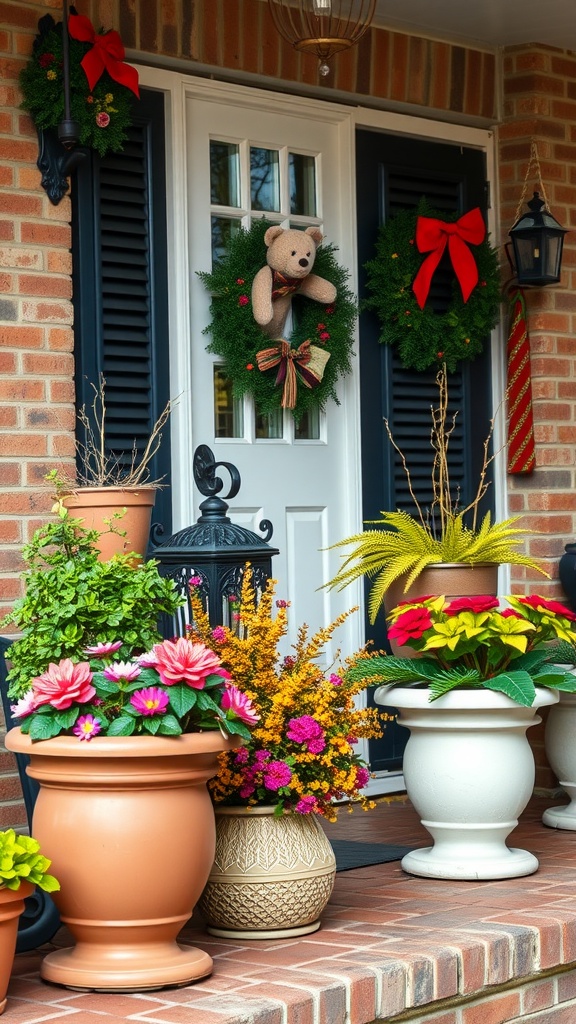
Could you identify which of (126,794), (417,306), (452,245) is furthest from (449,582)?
(126,794)

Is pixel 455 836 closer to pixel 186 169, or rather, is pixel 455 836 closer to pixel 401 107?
pixel 186 169

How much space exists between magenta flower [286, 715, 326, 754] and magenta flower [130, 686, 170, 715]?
43 centimetres

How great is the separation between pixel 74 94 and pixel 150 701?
1909 millimetres

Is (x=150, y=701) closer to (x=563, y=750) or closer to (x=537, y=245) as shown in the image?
(x=563, y=750)

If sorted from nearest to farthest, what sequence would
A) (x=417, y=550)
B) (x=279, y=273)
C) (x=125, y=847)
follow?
(x=125, y=847), (x=417, y=550), (x=279, y=273)

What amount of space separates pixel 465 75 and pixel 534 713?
8.20 ft

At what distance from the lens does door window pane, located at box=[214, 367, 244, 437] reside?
448 cm

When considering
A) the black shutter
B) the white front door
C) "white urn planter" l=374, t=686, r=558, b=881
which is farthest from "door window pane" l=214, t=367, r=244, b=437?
"white urn planter" l=374, t=686, r=558, b=881

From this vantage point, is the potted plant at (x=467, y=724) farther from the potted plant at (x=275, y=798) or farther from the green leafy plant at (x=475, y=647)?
the potted plant at (x=275, y=798)

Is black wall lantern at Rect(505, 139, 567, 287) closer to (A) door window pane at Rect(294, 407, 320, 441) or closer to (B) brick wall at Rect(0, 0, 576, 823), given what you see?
(B) brick wall at Rect(0, 0, 576, 823)

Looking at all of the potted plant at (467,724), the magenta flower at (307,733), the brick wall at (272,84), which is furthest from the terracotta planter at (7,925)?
the potted plant at (467,724)

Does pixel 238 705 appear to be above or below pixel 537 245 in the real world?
below

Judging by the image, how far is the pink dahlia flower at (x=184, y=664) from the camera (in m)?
2.68

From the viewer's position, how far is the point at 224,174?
4.52 meters
